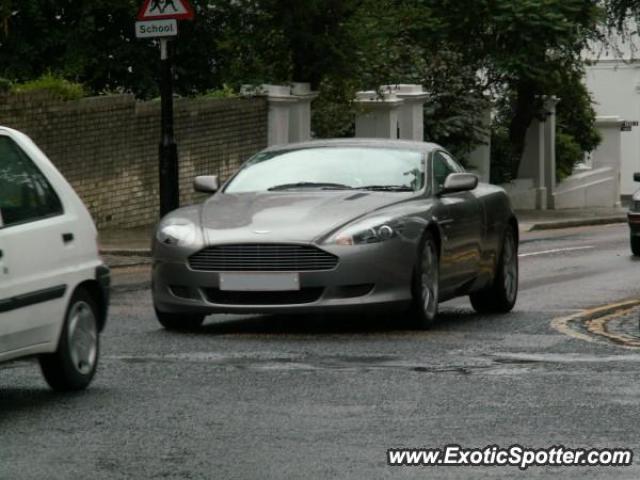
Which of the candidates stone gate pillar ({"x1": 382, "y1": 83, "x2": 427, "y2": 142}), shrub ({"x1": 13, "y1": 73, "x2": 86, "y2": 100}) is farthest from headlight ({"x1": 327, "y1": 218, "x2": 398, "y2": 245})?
stone gate pillar ({"x1": 382, "y1": 83, "x2": 427, "y2": 142})

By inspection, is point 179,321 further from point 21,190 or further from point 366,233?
point 21,190

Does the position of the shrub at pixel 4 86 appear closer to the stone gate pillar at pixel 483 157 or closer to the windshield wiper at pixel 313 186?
the windshield wiper at pixel 313 186

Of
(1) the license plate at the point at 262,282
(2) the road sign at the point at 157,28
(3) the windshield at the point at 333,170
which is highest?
(2) the road sign at the point at 157,28

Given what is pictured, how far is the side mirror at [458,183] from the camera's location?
48.3ft

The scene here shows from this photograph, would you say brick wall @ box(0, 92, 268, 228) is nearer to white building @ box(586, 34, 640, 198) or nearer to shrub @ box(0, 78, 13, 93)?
shrub @ box(0, 78, 13, 93)

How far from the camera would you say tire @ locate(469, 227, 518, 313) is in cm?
1600

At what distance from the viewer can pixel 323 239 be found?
1341 centimetres

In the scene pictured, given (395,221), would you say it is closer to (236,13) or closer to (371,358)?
(371,358)

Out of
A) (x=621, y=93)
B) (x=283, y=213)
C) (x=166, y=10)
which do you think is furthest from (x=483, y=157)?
(x=283, y=213)

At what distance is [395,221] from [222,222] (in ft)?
3.94

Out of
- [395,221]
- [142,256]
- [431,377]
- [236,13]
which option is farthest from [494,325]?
[236,13]

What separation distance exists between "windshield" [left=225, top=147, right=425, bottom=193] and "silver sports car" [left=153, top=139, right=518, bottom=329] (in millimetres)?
11

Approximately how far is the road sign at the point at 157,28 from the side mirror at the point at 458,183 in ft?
26.8

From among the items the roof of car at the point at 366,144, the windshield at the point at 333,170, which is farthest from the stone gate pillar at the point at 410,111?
the windshield at the point at 333,170
